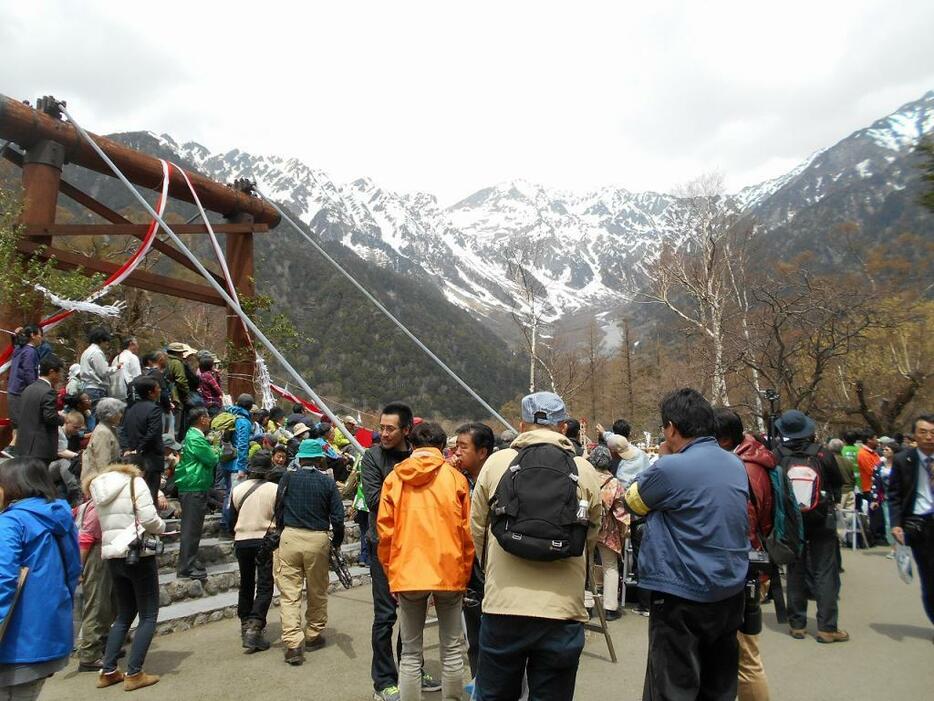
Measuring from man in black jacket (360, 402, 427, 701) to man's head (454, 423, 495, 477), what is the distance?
390 millimetres

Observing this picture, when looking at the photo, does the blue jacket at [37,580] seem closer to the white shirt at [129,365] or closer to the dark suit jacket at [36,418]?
the dark suit jacket at [36,418]

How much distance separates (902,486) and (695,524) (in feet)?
10.6

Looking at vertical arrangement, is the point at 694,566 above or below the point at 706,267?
below

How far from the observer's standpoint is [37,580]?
271 centimetres

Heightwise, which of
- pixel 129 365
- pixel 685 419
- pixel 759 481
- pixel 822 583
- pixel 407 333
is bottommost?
pixel 822 583

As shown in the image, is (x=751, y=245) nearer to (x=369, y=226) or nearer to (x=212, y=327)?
(x=212, y=327)

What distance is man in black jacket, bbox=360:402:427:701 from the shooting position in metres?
3.90

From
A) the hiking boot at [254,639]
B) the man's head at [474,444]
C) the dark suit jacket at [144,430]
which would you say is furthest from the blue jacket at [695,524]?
the dark suit jacket at [144,430]

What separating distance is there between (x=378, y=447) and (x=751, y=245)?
23684mm

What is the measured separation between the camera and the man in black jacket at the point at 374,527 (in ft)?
12.8

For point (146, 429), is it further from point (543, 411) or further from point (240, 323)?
point (240, 323)

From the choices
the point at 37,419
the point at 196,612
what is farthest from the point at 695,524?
the point at 37,419

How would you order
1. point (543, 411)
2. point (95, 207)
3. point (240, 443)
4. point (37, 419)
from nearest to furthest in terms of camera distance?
point (543, 411) < point (37, 419) < point (240, 443) < point (95, 207)

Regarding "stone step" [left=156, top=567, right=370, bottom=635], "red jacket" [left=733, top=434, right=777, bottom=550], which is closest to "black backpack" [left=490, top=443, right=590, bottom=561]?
"red jacket" [left=733, top=434, right=777, bottom=550]
